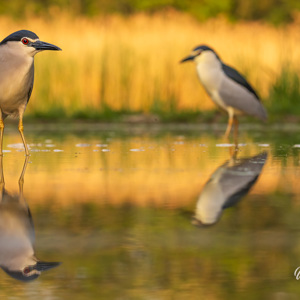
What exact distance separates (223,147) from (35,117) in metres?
5.56

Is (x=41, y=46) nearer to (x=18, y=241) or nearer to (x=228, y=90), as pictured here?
(x=18, y=241)

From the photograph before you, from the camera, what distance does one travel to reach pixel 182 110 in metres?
14.4

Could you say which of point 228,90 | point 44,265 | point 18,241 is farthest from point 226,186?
point 228,90

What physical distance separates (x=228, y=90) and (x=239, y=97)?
0.18 meters

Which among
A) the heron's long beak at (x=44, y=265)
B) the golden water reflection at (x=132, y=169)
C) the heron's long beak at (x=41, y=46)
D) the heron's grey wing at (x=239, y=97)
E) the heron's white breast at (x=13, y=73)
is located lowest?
the golden water reflection at (x=132, y=169)

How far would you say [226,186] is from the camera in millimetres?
5828

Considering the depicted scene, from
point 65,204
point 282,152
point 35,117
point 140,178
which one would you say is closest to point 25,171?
point 140,178

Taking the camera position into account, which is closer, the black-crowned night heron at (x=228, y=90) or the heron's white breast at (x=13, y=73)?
the heron's white breast at (x=13, y=73)

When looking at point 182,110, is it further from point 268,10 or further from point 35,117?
point 268,10

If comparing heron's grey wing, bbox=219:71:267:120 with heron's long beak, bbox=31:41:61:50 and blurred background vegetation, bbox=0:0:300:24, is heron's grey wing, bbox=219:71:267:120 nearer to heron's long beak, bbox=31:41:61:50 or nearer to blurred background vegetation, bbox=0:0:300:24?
heron's long beak, bbox=31:41:61:50

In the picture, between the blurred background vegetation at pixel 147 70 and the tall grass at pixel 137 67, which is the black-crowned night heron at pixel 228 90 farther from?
the tall grass at pixel 137 67

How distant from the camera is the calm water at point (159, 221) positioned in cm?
310

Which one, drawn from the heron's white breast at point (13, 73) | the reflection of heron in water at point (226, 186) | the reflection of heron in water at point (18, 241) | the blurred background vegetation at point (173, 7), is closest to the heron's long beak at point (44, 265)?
the reflection of heron in water at point (18, 241)

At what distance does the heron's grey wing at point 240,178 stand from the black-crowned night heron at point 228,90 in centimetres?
390
